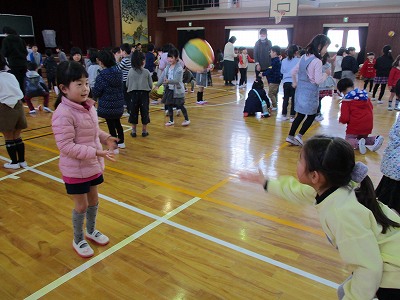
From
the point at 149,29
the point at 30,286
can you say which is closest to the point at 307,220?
the point at 30,286

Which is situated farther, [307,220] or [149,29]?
[149,29]

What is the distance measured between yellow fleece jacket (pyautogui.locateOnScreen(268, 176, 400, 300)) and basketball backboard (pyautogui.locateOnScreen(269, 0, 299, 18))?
608 inches

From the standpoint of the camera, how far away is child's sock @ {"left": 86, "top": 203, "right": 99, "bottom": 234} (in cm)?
270

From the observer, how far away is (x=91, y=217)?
2.75 meters

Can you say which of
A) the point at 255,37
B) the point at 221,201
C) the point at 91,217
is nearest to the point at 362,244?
the point at 91,217

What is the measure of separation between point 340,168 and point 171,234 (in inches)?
74.7

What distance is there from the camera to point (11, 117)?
4062 mm

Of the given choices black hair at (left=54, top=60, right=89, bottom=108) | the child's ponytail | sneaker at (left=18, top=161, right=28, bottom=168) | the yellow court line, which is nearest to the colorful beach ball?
the yellow court line

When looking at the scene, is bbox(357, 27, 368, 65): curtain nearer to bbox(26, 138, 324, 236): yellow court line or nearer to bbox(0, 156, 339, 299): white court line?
bbox(26, 138, 324, 236): yellow court line

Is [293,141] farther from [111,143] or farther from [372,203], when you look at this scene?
[372,203]

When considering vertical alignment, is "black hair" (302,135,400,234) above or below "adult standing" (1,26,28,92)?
below

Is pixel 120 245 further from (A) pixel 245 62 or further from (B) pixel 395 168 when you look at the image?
(A) pixel 245 62

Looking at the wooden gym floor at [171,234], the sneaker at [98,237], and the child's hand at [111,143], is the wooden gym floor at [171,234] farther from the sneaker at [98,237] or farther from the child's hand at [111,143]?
the child's hand at [111,143]

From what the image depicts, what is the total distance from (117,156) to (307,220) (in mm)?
2981
